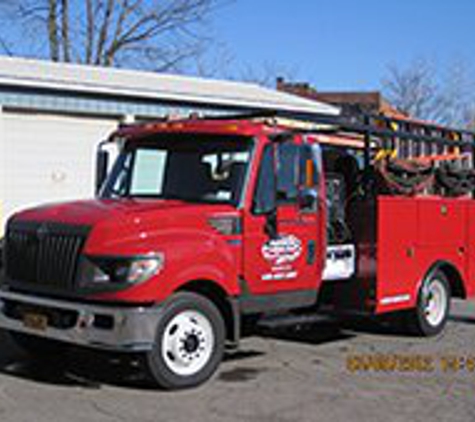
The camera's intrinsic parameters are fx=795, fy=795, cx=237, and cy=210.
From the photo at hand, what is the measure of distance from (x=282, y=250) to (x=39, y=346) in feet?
8.67

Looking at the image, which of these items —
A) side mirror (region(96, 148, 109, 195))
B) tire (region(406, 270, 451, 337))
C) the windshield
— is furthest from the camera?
tire (region(406, 270, 451, 337))

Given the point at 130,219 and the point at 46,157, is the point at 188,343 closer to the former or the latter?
the point at 130,219

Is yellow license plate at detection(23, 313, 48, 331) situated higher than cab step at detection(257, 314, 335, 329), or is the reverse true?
yellow license plate at detection(23, 313, 48, 331)

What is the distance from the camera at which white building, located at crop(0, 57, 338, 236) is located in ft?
46.2

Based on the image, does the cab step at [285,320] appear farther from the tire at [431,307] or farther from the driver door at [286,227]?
the tire at [431,307]

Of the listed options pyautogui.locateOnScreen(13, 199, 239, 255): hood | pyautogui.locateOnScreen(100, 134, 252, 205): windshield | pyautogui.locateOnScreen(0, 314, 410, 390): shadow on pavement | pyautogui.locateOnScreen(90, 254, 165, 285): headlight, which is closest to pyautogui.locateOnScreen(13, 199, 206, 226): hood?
pyautogui.locateOnScreen(13, 199, 239, 255): hood

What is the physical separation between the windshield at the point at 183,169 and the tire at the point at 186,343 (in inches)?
44.7

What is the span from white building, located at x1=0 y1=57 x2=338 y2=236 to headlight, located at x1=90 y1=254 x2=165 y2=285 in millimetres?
7827

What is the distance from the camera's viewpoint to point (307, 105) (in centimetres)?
1828

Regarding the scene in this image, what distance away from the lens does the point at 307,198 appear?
26.7 ft

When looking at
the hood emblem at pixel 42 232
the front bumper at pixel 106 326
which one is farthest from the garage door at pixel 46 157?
the front bumper at pixel 106 326

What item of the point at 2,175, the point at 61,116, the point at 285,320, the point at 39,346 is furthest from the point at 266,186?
the point at 61,116

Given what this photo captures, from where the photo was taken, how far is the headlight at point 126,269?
6617 mm

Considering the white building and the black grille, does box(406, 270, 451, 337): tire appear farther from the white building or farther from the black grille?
the white building
